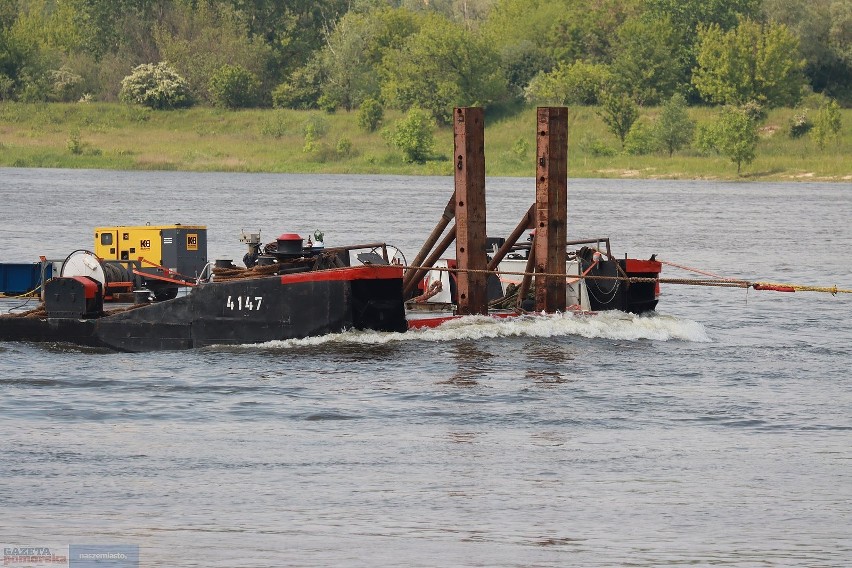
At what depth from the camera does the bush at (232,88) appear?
482 ft

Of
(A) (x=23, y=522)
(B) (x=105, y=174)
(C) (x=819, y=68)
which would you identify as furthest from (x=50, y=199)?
(C) (x=819, y=68)

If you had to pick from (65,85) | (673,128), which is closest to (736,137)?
(673,128)

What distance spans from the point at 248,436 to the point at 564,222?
11322 millimetres

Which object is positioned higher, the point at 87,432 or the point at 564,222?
the point at 564,222

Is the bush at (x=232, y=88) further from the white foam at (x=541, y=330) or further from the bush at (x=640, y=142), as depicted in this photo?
the white foam at (x=541, y=330)

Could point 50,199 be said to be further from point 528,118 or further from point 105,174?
point 528,118

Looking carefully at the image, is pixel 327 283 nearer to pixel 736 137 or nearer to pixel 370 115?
pixel 736 137

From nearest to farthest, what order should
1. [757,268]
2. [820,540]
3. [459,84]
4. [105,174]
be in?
1. [820,540]
2. [757,268]
3. [105,174]
4. [459,84]

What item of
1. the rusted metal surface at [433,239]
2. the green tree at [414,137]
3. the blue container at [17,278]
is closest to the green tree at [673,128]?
the green tree at [414,137]

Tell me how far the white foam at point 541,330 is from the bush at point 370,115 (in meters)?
108

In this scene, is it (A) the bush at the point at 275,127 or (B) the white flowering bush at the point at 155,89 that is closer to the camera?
(A) the bush at the point at 275,127

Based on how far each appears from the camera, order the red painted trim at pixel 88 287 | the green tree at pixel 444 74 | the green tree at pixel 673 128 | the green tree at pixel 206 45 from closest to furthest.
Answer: the red painted trim at pixel 88 287, the green tree at pixel 673 128, the green tree at pixel 444 74, the green tree at pixel 206 45

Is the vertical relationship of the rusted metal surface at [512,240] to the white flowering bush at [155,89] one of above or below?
below

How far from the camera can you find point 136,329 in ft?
98.1
